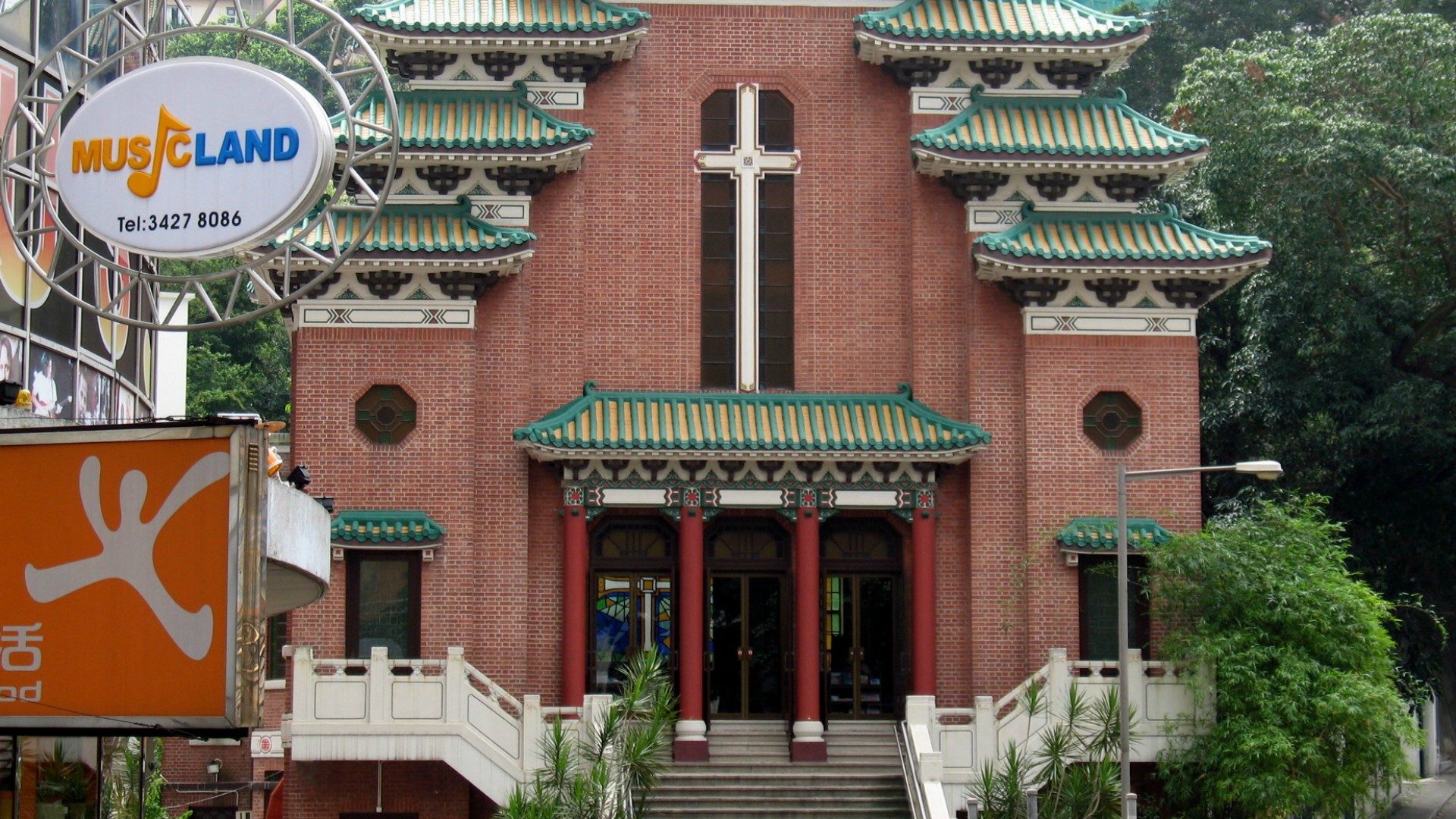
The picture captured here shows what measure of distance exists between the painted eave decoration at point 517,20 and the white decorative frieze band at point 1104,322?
27.4 ft

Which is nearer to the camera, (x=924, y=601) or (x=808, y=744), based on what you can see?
(x=808, y=744)

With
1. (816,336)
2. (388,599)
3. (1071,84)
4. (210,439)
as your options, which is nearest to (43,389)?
(210,439)

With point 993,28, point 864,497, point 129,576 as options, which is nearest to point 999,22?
point 993,28

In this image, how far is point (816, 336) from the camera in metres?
36.7

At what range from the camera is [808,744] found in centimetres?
3459

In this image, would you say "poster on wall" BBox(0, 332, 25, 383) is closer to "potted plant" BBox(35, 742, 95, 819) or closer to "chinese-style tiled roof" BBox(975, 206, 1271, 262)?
"potted plant" BBox(35, 742, 95, 819)

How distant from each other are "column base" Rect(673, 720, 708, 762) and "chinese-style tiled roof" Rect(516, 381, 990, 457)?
14.5ft

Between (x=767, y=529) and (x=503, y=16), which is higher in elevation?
(x=503, y=16)

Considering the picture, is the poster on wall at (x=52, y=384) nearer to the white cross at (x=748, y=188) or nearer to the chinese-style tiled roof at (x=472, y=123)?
the chinese-style tiled roof at (x=472, y=123)

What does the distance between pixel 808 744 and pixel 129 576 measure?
17.9m

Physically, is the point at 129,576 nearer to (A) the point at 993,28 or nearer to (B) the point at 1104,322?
(B) the point at 1104,322

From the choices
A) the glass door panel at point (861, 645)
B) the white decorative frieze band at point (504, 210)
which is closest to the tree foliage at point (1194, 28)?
the glass door panel at point (861, 645)

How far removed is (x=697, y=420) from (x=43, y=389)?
41.3 feet

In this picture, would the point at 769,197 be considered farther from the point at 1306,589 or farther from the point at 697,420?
the point at 1306,589
